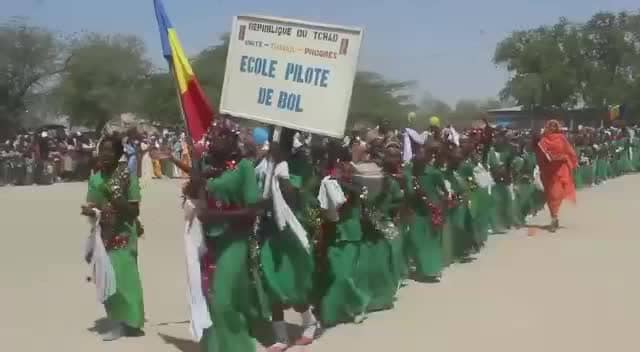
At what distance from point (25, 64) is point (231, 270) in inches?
1839

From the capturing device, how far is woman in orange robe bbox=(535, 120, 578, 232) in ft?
47.7

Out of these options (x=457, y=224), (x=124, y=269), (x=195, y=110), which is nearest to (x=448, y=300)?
(x=457, y=224)

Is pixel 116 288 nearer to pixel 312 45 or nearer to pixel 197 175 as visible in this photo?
pixel 197 175

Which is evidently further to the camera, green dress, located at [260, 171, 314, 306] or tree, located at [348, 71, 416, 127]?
tree, located at [348, 71, 416, 127]

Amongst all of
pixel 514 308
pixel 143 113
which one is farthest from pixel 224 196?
pixel 143 113

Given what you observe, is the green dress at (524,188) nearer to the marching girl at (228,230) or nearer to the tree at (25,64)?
the marching girl at (228,230)

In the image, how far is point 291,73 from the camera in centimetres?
677

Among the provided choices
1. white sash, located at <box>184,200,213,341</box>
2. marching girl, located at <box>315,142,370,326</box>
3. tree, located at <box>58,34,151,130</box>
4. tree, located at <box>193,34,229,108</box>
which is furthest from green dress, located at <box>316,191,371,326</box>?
tree, located at <box>58,34,151,130</box>

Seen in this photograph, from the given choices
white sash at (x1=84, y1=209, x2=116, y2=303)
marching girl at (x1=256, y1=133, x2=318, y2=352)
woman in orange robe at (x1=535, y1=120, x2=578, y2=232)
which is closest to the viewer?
marching girl at (x1=256, y1=133, x2=318, y2=352)

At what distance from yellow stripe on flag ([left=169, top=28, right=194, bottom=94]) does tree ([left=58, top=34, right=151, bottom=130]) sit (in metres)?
42.0

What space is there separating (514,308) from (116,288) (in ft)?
11.3

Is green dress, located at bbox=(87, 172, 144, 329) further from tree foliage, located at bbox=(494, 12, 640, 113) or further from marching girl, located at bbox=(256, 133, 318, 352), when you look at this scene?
tree foliage, located at bbox=(494, 12, 640, 113)

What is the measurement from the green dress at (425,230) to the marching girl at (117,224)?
3459 millimetres

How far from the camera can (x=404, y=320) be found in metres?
8.16
